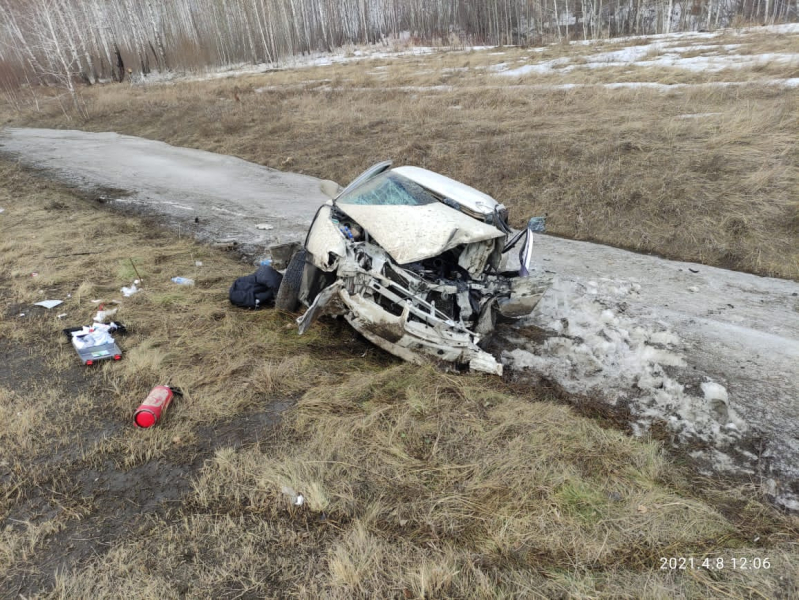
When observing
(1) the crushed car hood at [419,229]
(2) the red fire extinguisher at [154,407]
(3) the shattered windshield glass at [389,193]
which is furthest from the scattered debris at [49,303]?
(1) the crushed car hood at [419,229]

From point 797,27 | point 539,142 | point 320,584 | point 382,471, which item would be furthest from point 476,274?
point 797,27

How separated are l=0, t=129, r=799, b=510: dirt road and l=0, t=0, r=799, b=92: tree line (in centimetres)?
2735

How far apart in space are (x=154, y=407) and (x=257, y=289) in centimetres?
222

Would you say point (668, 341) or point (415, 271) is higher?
point (415, 271)

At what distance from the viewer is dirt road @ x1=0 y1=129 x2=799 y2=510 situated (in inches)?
147

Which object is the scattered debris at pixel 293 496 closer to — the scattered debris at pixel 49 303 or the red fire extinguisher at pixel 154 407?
the red fire extinguisher at pixel 154 407

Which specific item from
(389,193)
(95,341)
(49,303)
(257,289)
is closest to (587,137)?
(389,193)

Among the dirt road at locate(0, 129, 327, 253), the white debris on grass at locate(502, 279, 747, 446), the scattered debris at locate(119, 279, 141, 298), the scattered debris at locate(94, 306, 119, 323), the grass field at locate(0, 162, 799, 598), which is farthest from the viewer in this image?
the dirt road at locate(0, 129, 327, 253)

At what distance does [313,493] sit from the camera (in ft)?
9.87

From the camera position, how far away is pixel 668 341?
4.97m

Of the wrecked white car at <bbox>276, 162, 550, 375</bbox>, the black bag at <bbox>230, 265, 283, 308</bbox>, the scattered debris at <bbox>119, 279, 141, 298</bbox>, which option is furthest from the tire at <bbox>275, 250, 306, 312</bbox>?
the scattered debris at <bbox>119, 279, 141, 298</bbox>

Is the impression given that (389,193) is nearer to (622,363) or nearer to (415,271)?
(415,271)

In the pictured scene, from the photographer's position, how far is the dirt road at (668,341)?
3.72m

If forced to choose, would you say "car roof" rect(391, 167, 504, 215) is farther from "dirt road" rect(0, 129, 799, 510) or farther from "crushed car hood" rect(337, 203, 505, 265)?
"dirt road" rect(0, 129, 799, 510)
